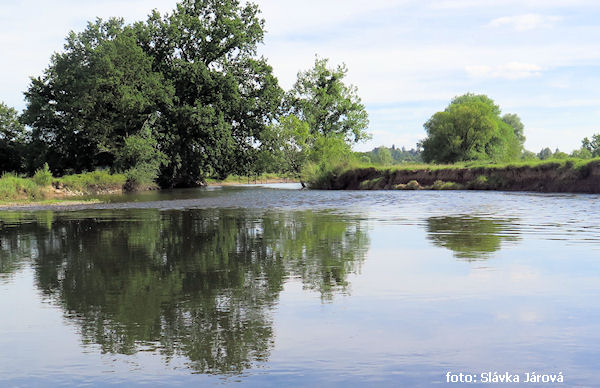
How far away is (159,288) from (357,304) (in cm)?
331

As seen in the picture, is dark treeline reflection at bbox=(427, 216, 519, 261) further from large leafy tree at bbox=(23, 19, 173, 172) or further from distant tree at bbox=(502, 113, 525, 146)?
distant tree at bbox=(502, 113, 525, 146)

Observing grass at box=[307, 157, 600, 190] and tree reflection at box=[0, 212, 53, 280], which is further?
grass at box=[307, 157, 600, 190]

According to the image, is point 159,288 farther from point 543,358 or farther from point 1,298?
point 543,358

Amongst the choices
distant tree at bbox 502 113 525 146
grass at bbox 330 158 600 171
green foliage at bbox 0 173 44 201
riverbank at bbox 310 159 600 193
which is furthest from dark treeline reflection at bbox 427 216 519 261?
distant tree at bbox 502 113 525 146

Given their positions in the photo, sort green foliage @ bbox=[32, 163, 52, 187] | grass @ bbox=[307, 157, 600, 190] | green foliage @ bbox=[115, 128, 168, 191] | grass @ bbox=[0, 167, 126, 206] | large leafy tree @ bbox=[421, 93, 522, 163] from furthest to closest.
Result: large leafy tree @ bbox=[421, 93, 522, 163], green foliage @ bbox=[115, 128, 168, 191], green foliage @ bbox=[32, 163, 52, 187], grass @ bbox=[307, 157, 600, 190], grass @ bbox=[0, 167, 126, 206]

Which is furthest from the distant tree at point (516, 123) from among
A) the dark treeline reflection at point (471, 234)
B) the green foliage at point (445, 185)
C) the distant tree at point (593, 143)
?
the dark treeline reflection at point (471, 234)

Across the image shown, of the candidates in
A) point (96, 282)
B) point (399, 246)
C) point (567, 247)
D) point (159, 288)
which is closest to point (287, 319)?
point (159, 288)

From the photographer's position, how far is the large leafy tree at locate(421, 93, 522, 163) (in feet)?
297

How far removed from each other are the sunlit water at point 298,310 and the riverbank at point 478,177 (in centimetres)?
2770

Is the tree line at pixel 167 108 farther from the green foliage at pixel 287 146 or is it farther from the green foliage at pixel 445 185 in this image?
the green foliage at pixel 445 185

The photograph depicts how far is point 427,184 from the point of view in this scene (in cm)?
5412

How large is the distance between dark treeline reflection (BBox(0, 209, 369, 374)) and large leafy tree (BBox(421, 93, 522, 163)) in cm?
7412

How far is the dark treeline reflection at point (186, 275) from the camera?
666cm

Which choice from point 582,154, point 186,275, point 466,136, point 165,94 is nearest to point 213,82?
point 165,94
